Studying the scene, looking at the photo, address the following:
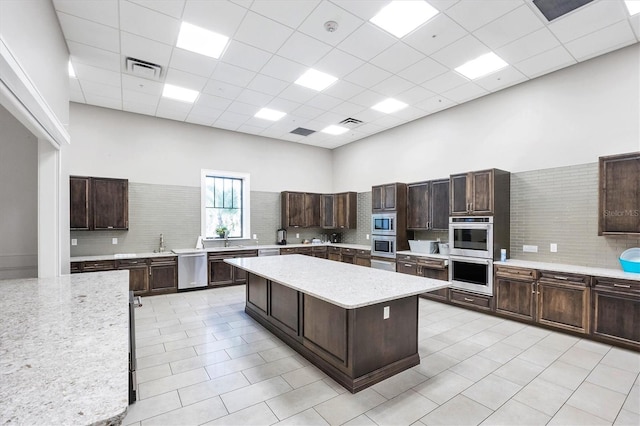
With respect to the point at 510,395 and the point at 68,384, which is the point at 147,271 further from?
the point at 510,395

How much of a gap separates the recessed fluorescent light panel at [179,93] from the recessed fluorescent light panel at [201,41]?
1386 millimetres

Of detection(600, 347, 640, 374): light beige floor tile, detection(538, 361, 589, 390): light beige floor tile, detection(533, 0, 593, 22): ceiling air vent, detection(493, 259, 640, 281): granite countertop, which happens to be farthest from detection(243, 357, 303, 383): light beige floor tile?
detection(533, 0, 593, 22): ceiling air vent

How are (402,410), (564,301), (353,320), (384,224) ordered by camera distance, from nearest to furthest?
(402,410) → (353,320) → (564,301) → (384,224)

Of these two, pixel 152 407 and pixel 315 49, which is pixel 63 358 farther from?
pixel 315 49

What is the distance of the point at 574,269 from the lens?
157 inches

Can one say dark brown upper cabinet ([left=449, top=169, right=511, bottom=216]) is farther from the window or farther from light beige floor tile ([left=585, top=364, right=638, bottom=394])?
the window

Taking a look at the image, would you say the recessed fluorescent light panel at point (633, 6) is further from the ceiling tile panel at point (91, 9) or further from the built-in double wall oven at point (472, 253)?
the ceiling tile panel at point (91, 9)

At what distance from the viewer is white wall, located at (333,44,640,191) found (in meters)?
3.99

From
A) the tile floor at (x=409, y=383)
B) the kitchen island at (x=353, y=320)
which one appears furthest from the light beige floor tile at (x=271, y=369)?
the kitchen island at (x=353, y=320)

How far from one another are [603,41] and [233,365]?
5.95 meters

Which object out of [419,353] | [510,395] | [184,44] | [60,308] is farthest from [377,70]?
[60,308]

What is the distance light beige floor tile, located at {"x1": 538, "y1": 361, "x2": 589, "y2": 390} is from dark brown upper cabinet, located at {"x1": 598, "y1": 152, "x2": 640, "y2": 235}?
1881 mm

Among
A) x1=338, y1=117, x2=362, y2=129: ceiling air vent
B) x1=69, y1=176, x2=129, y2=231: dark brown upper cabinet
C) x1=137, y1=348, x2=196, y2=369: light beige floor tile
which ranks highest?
x1=338, y1=117, x2=362, y2=129: ceiling air vent

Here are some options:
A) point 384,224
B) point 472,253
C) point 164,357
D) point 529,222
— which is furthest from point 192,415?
point 529,222
